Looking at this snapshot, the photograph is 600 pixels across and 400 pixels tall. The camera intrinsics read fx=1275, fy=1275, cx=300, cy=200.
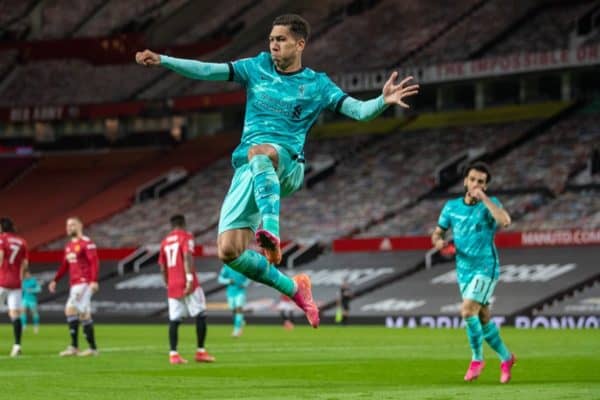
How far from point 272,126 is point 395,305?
100.0ft

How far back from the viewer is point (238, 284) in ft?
110

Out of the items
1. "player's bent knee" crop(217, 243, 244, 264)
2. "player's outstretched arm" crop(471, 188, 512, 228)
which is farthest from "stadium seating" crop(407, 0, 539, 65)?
"player's bent knee" crop(217, 243, 244, 264)

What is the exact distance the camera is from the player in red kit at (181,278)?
20.7 meters

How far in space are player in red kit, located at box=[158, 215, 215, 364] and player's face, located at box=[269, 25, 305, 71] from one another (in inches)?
362

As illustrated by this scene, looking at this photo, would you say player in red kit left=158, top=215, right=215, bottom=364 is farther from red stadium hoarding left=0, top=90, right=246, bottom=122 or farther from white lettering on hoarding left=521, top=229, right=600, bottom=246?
red stadium hoarding left=0, top=90, right=246, bottom=122

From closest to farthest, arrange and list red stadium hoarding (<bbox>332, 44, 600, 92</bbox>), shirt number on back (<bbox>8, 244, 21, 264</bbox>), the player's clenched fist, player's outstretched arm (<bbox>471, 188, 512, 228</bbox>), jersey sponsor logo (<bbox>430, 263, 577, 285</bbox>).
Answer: the player's clenched fist, player's outstretched arm (<bbox>471, 188, 512, 228</bbox>), shirt number on back (<bbox>8, 244, 21, 264</bbox>), jersey sponsor logo (<bbox>430, 263, 577, 285</bbox>), red stadium hoarding (<bbox>332, 44, 600, 92</bbox>)

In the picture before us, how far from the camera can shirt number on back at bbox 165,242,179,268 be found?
2092 centimetres

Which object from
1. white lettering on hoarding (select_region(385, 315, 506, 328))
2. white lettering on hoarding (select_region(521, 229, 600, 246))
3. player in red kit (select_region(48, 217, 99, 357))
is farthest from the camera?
white lettering on hoarding (select_region(521, 229, 600, 246))

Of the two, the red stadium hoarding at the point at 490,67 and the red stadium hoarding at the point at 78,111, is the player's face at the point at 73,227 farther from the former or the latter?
the red stadium hoarding at the point at 78,111

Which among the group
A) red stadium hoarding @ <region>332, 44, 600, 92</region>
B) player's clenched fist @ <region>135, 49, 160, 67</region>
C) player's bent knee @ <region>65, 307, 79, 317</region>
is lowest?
player's bent knee @ <region>65, 307, 79, 317</region>

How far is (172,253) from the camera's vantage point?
21000mm

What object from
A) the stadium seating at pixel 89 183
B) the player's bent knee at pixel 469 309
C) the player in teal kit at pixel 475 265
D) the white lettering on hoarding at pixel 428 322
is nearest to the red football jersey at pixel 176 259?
the player in teal kit at pixel 475 265

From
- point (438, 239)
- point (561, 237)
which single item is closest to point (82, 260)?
point (438, 239)

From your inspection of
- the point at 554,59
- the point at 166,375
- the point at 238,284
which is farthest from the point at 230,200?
the point at 554,59
